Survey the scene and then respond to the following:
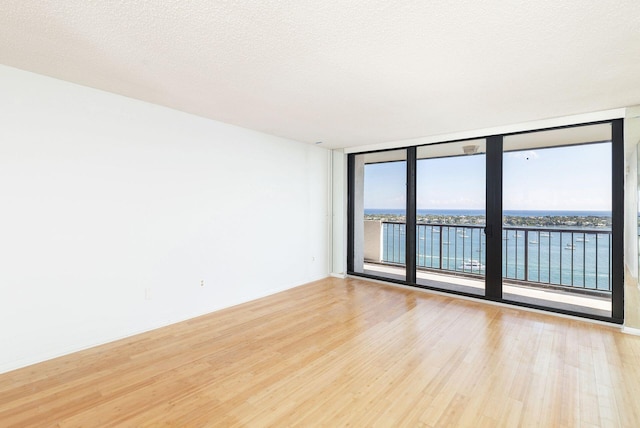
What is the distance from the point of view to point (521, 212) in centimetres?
442

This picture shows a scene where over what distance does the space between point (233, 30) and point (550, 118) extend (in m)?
3.74

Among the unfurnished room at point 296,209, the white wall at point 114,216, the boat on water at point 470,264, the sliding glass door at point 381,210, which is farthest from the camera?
the boat on water at point 470,264

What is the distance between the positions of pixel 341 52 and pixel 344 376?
7.90 ft

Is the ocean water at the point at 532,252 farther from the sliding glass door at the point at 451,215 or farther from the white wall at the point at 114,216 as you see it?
the white wall at the point at 114,216

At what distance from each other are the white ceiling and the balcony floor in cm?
240

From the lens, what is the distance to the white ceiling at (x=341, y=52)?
5.50ft

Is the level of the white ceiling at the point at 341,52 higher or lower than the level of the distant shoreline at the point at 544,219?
higher

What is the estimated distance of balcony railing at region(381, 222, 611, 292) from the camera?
4316 millimetres

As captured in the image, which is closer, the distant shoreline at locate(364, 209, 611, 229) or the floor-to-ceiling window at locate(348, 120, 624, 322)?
the floor-to-ceiling window at locate(348, 120, 624, 322)

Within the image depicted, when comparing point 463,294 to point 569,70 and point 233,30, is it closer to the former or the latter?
point 569,70

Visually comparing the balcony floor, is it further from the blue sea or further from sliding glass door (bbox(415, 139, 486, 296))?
Result: the blue sea

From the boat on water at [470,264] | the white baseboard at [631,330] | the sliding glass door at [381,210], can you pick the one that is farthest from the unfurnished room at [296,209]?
the boat on water at [470,264]

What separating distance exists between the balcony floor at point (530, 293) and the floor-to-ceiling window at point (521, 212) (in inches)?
0.6

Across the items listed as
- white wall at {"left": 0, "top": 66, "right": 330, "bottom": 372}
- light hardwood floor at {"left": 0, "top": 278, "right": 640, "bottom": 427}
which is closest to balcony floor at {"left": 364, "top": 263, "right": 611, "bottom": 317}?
light hardwood floor at {"left": 0, "top": 278, "right": 640, "bottom": 427}
